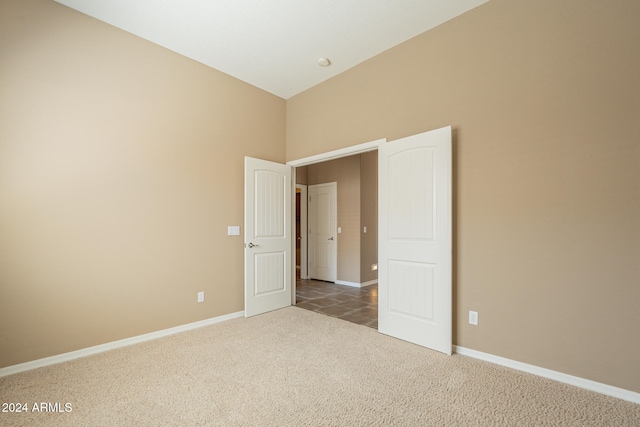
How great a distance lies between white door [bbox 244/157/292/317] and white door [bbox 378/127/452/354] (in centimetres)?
160

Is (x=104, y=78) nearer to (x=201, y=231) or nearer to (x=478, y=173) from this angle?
(x=201, y=231)

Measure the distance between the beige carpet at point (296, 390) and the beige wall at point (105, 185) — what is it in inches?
17.8

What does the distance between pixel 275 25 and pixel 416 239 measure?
2641mm

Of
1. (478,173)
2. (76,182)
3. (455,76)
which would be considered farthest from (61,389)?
(455,76)

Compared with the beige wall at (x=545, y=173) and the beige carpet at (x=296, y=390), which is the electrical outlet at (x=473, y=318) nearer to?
the beige wall at (x=545, y=173)

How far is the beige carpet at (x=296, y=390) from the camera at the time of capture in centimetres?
180

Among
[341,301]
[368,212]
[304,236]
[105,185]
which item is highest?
[105,185]

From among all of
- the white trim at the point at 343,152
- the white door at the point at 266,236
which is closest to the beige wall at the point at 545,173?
the white trim at the point at 343,152

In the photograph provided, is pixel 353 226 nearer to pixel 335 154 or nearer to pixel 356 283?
pixel 356 283

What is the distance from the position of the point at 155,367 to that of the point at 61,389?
61cm

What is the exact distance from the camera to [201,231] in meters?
Answer: 3.57

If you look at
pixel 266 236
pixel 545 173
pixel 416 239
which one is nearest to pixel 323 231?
pixel 266 236

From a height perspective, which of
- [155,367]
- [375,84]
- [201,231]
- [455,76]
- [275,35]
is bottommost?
[155,367]

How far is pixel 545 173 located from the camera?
7.58ft
